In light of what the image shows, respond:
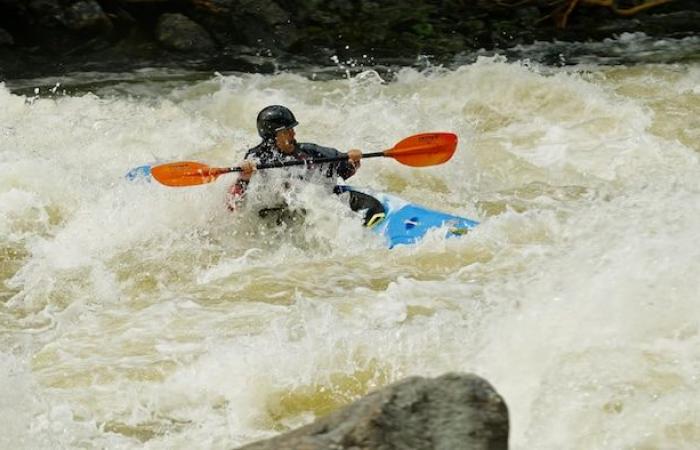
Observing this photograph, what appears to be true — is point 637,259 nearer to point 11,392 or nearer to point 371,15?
point 11,392

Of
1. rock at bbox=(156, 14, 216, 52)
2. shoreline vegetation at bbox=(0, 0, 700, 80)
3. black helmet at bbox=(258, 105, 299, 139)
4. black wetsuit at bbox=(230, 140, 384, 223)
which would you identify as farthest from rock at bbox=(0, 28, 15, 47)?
black helmet at bbox=(258, 105, 299, 139)

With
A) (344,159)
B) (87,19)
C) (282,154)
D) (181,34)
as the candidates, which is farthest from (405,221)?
(87,19)

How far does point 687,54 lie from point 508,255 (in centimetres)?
613

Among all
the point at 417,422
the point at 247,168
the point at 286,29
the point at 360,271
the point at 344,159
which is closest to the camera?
the point at 417,422

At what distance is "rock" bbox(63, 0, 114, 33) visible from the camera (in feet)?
41.9

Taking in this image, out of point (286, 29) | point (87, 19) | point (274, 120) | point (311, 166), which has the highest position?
point (274, 120)

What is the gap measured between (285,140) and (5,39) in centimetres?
747

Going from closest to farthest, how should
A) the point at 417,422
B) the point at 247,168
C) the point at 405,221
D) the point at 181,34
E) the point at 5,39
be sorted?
the point at 417,422 < the point at 405,221 < the point at 247,168 < the point at 5,39 < the point at 181,34

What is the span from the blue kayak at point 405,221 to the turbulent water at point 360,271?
0.10 m

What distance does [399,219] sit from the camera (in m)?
6.05

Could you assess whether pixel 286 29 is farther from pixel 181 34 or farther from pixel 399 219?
pixel 399 219

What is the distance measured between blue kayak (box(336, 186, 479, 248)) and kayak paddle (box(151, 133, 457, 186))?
38 centimetres

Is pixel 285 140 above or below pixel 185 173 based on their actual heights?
above

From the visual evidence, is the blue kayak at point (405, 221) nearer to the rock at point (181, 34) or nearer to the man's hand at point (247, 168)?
the man's hand at point (247, 168)
